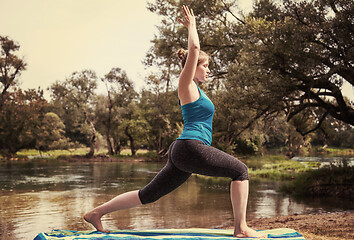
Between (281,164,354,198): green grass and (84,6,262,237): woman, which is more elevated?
(84,6,262,237): woman

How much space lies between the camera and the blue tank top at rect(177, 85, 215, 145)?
290cm

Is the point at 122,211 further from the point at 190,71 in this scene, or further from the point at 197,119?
the point at 190,71

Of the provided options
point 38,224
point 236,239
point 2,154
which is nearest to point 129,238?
point 236,239

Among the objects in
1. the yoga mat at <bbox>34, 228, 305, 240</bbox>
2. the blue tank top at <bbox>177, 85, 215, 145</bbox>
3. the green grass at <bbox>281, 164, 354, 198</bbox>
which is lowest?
the green grass at <bbox>281, 164, 354, 198</bbox>

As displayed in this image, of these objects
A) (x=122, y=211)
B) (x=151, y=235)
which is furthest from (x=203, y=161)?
(x=122, y=211)

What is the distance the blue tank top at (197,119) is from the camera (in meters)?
2.90

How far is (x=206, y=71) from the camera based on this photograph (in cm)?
314

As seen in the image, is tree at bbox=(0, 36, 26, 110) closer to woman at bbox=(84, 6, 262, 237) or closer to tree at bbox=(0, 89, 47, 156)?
tree at bbox=(0, 89, 47, 156)

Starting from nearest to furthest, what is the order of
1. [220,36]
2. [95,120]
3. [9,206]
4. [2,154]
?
1. [9,206]
2. [220,36]
3. [2,154]
4. [95,120]

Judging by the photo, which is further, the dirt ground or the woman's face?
the dirt ground

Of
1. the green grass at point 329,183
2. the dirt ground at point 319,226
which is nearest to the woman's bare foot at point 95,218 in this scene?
the dirt ground at point 319,226

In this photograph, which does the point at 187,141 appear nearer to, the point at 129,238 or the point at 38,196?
the point at 129,238

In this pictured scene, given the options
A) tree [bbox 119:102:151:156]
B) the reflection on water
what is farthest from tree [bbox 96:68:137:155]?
the reflection on water

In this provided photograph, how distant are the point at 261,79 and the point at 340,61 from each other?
214 centimetres
